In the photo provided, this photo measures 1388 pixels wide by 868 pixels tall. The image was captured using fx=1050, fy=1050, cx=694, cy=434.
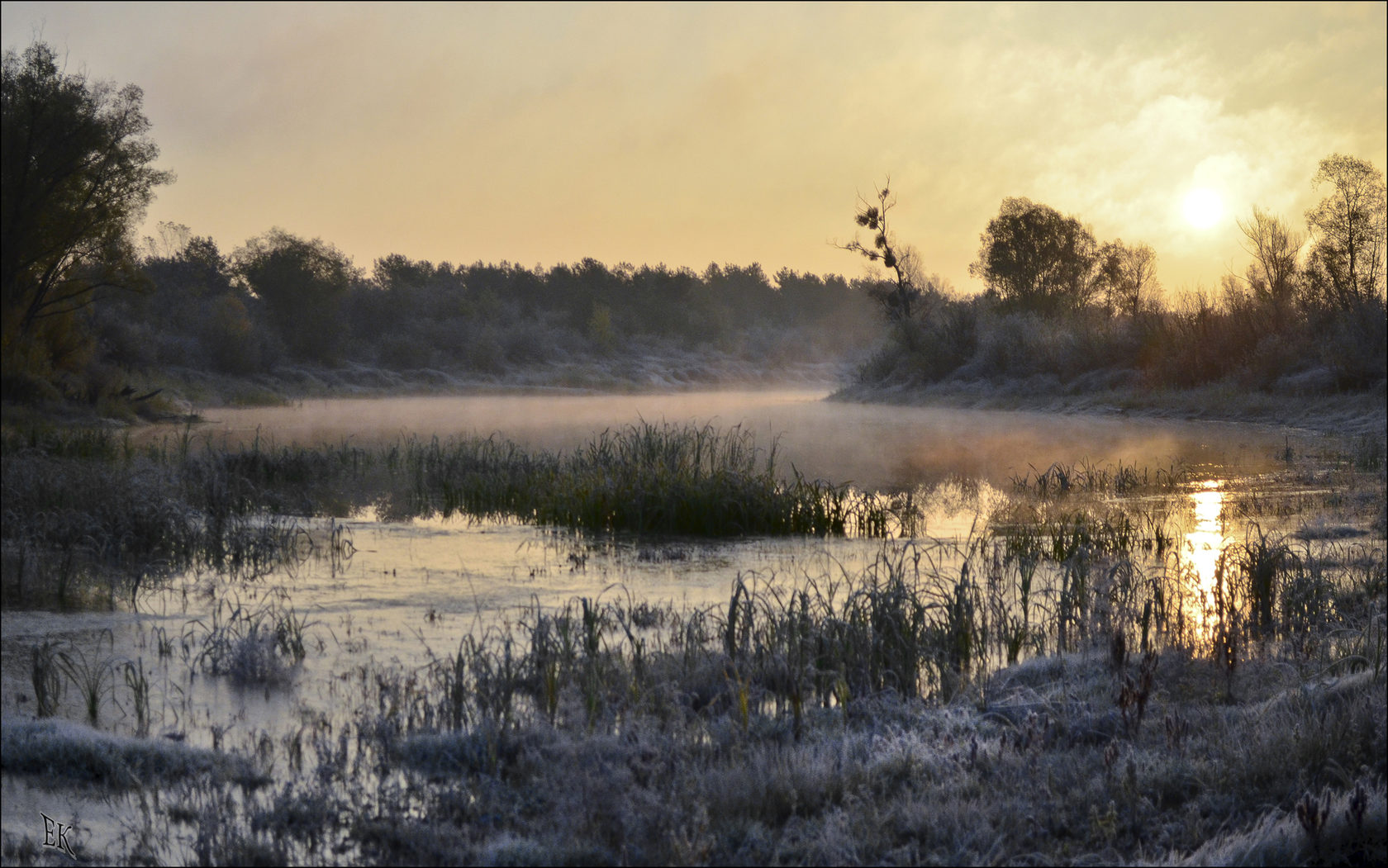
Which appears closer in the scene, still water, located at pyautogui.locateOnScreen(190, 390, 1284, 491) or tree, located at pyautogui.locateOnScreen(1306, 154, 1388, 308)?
still water, located at pyautogui.locateOnScreen(190, 390, 1284, 491)

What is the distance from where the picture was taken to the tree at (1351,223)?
43.5 meters

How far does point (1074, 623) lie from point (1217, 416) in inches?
931

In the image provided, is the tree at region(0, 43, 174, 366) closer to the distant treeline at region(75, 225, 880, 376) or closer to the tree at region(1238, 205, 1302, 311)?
the distant treeline at region(75, 225, 880, 376)

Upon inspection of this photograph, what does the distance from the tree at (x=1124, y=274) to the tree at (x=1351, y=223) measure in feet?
49.0

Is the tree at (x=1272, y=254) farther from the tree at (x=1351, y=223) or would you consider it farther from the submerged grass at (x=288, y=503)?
the submerged grass at (x=288, y=503)

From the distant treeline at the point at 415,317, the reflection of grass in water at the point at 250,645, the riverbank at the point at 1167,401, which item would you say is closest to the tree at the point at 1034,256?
the distant treeline at the point at 415,317

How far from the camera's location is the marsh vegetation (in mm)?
3582

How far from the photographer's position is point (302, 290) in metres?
52.0

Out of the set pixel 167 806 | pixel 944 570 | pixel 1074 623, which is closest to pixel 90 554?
pixel 167 806

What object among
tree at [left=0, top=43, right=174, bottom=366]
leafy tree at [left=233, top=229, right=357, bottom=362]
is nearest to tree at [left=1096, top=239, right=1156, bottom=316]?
leafy tree at [left=233, top=229, right=357, bottom=362]

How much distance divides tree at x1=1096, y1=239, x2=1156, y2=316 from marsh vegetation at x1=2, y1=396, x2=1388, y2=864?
2160 inches

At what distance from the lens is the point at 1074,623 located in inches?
255

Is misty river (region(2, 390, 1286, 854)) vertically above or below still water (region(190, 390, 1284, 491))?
below

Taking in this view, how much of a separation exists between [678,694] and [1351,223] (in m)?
48.9
